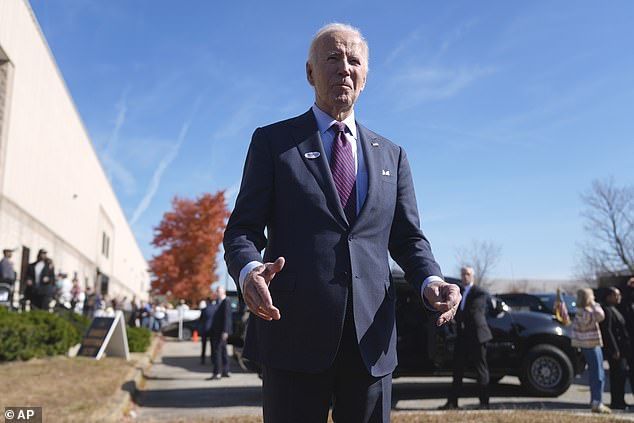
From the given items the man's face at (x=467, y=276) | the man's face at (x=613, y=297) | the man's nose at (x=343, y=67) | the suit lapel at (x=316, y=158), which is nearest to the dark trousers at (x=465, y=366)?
the man's face at (x=467, y=276)

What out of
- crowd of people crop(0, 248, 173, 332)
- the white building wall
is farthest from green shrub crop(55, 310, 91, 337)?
the white building wall

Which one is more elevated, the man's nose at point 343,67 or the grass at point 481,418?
the man's nose at point 343,67

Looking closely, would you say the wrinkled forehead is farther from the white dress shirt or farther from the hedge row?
the hedge row

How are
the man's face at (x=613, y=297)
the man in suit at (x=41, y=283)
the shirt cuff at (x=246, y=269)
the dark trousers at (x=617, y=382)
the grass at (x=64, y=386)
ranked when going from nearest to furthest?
the shirt cuff at (x=246, y=269)
the grass at (x=64, y=386)
the dark trousers at (x=617, y=382)
the man's face at (x=613, y=297)
the man in suit at (x=41, y=283)

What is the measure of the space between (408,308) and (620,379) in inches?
128

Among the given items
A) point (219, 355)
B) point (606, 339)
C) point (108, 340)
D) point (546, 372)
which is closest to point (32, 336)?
point (108, 340)

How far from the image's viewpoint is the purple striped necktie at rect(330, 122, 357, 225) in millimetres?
2223

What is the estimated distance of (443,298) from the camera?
2.06m

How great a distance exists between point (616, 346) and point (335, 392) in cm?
850

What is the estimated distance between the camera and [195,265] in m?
51.6

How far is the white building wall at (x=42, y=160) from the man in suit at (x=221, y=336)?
959 centimetres

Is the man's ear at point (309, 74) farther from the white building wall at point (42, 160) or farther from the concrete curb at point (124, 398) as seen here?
the white building wall at point (42, 160)

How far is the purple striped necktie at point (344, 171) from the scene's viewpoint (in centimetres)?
222

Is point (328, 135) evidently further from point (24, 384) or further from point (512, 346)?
point (512, 346)
